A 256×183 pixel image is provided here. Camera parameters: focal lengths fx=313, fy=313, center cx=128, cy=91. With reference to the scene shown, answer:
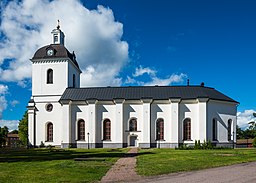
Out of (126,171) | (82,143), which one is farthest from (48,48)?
(126,171)

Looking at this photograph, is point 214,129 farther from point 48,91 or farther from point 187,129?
point 48,91

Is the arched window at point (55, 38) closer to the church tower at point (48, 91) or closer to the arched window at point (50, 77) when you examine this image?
the church tower at point (48, 91)

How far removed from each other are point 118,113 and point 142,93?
4885 mm

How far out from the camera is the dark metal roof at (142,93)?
45875 millimetres

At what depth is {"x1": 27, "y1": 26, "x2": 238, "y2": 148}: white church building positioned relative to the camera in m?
44.8

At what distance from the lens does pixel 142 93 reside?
4712 cm

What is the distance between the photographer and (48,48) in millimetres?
49281

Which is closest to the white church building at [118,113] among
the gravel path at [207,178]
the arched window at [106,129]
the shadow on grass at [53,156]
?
the arched window at [106,129]

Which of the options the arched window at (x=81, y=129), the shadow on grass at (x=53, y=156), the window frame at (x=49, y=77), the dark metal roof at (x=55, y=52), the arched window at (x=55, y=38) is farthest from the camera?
the arched window at (x=55, y=38)

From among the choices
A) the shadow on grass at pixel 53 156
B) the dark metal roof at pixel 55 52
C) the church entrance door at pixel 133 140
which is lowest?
the church entrance door at pixel 133 140

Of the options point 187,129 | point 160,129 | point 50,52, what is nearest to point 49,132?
point 50,52

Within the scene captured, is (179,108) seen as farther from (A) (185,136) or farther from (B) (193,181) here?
(B) (193,181)

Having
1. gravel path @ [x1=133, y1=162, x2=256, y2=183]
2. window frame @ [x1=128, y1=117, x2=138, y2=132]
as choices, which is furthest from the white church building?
gravel path @ [x1=133, y1=162, x2=256, y2=183]

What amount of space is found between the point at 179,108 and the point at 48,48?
2234cm
